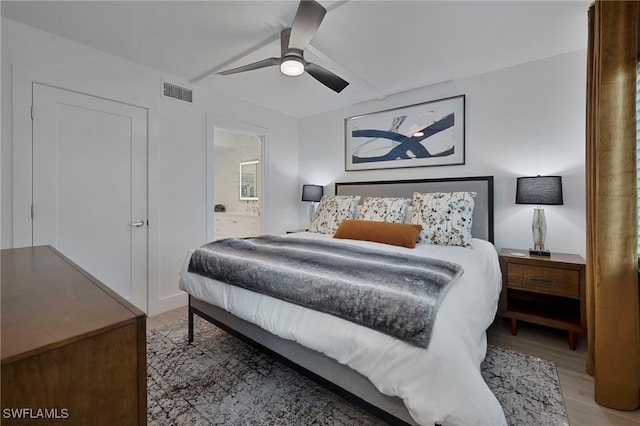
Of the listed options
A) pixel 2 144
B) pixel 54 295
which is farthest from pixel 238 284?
pixel 2 144

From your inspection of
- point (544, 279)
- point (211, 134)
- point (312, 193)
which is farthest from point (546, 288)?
point (211, 134)

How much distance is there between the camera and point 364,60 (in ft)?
8.97

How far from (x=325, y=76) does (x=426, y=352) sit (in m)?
2.11

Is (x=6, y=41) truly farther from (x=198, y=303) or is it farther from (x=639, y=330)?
(x=639, y=330)

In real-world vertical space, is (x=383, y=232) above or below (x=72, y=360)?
above

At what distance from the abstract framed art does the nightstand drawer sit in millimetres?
1335

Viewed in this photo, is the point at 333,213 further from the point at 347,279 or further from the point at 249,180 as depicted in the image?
the point at 249,180

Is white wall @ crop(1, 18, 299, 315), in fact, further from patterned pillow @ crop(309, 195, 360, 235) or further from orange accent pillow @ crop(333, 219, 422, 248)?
orange accent pillow @ crop(333, 219, 422, 248)

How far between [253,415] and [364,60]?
2.97 meters

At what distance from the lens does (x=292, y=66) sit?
206 cm

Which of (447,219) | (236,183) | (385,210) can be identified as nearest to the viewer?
(447,219)

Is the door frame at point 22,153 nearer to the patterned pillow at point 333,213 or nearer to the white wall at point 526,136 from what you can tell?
the patterned pillow at point 333,213

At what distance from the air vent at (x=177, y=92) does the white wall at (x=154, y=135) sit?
6 centimetres

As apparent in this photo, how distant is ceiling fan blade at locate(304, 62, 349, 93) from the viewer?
7.20ft
